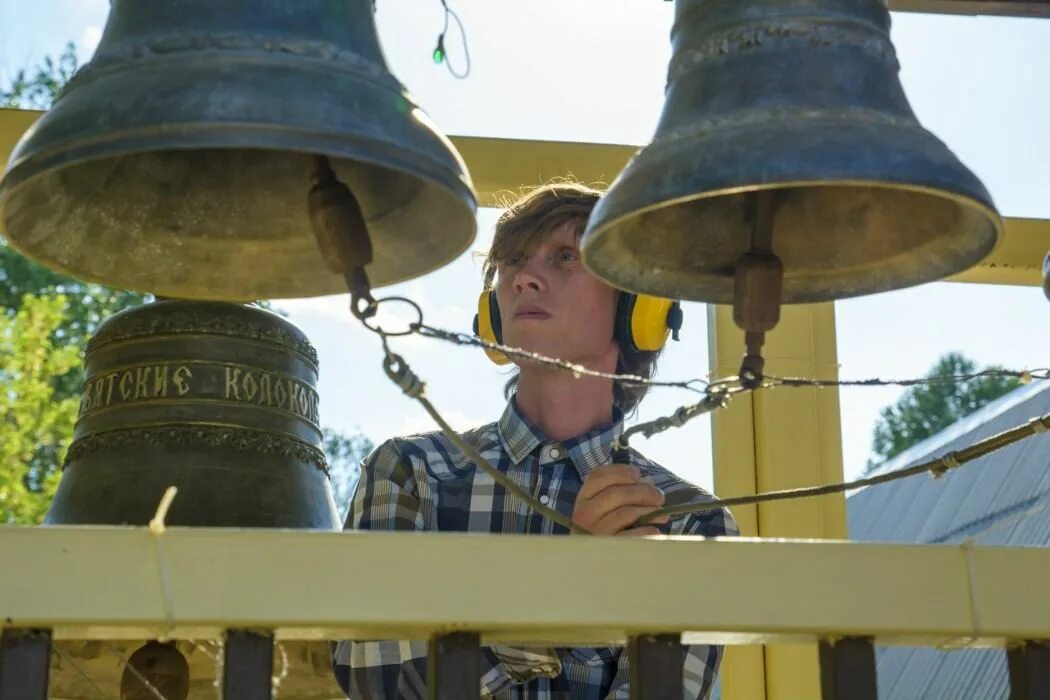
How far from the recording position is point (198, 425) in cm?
299

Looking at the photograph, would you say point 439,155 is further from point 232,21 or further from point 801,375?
point 801,375

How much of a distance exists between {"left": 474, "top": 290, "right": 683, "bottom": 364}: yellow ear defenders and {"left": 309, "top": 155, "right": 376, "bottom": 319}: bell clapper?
32.3 inches

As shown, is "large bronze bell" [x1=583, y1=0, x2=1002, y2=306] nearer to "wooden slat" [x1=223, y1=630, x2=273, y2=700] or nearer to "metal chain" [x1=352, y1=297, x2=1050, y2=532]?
"metal chain" [x1=352, y1=297, x2=1050, y2=532]

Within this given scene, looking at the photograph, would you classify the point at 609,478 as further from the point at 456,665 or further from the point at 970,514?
the point at 970,514

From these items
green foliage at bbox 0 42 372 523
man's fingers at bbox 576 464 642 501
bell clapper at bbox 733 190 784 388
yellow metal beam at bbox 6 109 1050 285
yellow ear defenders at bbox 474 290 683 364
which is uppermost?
green foliage at bbox 0 42 372 523

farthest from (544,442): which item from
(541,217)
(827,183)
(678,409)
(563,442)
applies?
(827,183)

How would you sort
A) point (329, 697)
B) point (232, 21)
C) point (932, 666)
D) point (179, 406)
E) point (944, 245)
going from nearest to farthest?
point (232, 21), point (944, 245), point (179, 406), point (329, 697), point (932, 666)

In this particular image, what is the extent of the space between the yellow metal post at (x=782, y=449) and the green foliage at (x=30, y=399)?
9.53m

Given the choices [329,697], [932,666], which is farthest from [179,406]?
[932,666]

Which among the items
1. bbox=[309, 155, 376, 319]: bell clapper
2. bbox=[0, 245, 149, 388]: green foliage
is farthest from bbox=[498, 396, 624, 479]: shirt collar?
bbox=[0, 245, 149, 388]: green foliage

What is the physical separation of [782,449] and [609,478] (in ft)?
3.22

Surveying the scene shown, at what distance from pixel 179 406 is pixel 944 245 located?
130cm

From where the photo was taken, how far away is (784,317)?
3373mm

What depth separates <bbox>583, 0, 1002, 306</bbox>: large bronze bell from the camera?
1.92m
